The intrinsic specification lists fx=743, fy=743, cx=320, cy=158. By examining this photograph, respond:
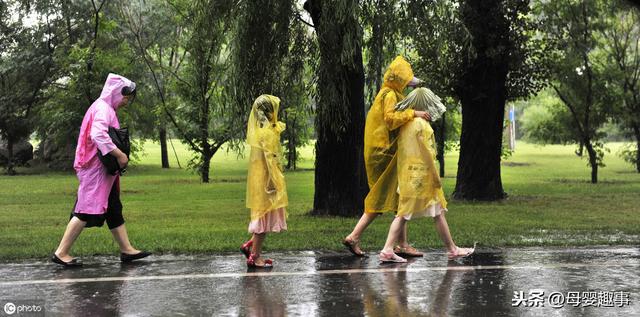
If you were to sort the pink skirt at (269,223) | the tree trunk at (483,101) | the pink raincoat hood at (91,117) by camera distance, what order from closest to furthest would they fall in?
the pink skirt at (269,223), the pink raincoat hood at (91,117), the tree trunk at (483,101)

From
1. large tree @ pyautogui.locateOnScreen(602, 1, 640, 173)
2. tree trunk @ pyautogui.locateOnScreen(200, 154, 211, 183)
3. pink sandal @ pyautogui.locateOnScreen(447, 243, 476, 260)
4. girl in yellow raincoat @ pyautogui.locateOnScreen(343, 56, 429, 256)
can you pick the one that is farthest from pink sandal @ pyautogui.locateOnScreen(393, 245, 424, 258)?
large tree @ pyautogui.locateOnScreen(602, 1, 640, 173)

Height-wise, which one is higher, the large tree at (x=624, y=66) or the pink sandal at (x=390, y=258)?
the large tree at (x=624, y=66)

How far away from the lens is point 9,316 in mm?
5129

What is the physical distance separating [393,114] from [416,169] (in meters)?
0.58

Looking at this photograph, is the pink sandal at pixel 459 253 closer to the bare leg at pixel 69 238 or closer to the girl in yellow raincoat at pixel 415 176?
the girl in yellow raincoat at pixel 415 176

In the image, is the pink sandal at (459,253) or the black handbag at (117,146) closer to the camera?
the black handbag at (117,146)

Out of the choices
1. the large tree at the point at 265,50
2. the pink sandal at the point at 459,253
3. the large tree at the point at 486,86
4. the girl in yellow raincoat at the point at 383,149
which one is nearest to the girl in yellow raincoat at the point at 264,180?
the girl in yellow raincoat at the point at 383,149

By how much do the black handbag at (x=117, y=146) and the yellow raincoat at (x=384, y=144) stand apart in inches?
94.6

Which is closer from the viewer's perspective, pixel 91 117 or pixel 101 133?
pixel 101 133

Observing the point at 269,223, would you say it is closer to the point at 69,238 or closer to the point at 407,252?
the point at 407,252

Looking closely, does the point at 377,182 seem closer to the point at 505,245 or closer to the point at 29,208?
the point at 505,245

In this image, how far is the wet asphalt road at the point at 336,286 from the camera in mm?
5352

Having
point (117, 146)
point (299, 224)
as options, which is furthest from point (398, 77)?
point (299, 224)

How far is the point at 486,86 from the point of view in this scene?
15219mm
